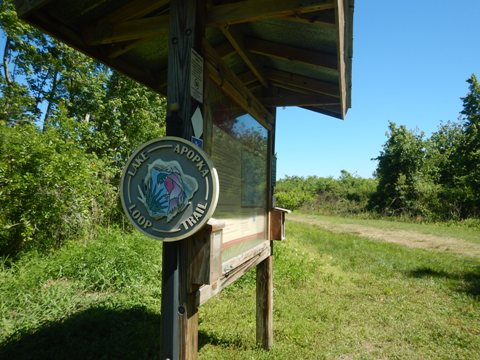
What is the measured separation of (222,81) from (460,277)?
6999 millimetres

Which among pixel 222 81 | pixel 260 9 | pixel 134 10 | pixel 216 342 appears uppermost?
pixel 134 10

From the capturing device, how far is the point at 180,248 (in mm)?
1976

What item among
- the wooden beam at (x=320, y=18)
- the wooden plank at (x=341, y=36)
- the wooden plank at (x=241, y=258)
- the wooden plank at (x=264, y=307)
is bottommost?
the wooden plank at (x=264, y=307)

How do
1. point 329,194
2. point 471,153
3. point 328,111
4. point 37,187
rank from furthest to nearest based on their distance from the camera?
point 329,194
point 471,153
point 37,187
point 328,111

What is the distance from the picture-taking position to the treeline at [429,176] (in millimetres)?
22375

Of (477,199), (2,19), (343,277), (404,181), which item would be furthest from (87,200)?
(404,181)

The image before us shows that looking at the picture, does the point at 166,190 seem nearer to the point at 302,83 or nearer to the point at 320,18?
the point at 320,18

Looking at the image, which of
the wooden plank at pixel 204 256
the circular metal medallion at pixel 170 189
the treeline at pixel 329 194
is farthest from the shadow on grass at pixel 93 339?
the treeline at pixel 329 194

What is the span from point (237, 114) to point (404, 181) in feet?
84.1

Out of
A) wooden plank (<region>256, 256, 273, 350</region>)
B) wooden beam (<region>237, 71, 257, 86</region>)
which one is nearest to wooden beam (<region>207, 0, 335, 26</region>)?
wooden beam (<region>237, 71, 257, 86</region>)

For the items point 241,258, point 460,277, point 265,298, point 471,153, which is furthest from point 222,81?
point 471,153

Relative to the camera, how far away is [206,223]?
6.32ft

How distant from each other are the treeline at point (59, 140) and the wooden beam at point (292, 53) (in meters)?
4.63

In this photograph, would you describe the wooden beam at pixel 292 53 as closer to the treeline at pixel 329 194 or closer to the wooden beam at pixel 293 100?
the wooden beam at pixel 293 100
